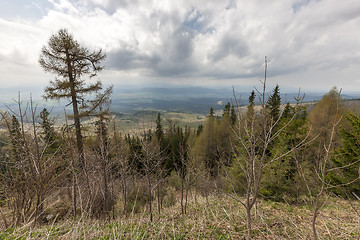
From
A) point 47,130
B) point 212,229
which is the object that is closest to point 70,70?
point 47,130

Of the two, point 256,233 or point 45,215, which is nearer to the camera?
point 256,233

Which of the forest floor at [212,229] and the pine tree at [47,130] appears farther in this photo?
the pine tree at [47,130]

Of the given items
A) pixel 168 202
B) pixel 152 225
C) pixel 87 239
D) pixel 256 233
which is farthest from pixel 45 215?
pixel 256 233

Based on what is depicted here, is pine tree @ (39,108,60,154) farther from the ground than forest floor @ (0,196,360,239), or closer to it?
farther from the ground

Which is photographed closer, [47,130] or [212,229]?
[212,229]

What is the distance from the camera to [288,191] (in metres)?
8.20

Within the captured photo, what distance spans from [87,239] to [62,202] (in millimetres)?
5872

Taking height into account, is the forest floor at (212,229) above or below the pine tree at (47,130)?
below

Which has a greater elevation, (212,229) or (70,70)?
(70,70)

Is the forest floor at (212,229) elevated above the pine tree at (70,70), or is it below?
below

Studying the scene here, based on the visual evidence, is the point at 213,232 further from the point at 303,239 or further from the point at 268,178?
the point at 268,178

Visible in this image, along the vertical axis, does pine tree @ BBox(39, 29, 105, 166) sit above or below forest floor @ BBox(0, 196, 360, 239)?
above

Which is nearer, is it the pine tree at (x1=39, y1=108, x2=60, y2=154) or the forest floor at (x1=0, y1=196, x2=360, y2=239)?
the forest floor at (x1=0, y1=196, x2=360, y2=239)

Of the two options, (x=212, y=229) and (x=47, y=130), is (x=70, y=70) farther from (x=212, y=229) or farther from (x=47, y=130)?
(x=212, y=229)
